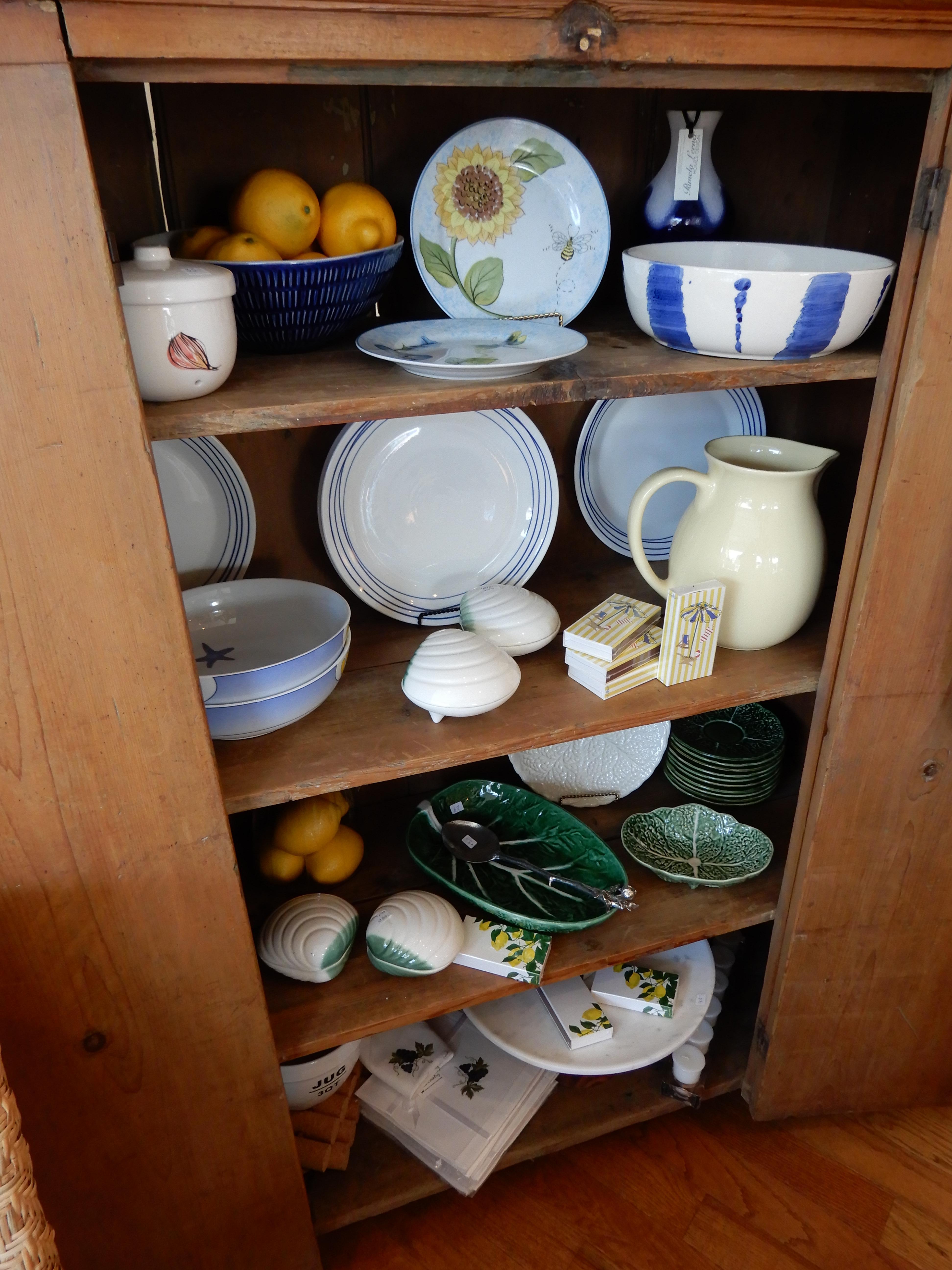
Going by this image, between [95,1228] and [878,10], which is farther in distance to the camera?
[95,1228]

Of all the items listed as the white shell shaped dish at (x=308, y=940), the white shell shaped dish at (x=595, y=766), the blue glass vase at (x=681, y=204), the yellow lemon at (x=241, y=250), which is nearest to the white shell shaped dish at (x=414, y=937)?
the white shell shaped dish at (x=308, y=940)

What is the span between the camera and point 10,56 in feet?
1.93

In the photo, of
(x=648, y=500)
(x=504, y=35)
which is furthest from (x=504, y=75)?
(x=648, y=500)

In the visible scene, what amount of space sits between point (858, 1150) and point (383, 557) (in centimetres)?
114

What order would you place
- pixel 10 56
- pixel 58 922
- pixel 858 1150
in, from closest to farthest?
pixel 10 56, pixel 58 922, pixel 858 1150

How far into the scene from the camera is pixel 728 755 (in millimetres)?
1368

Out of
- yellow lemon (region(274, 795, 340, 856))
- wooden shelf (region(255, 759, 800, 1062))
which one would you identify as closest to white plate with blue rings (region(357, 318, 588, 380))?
yellow lemon (region(274, 795, 340, 856))

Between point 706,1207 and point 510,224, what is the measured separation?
1.34 metres

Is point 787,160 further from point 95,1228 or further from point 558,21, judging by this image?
point 95,1228

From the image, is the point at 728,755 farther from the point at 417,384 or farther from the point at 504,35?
the point at 504,35

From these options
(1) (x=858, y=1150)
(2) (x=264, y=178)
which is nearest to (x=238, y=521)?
(2) (x=264, y=178)

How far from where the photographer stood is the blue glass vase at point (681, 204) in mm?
1042

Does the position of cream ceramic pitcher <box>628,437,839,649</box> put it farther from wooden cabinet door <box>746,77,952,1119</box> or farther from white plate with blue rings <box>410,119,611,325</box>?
white plate with blue rings <box>410,119,611,325</box>

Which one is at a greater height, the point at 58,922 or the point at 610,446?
Answer: the point at 610,446
